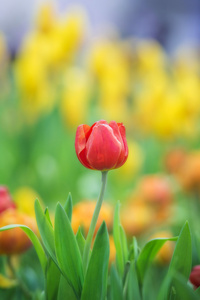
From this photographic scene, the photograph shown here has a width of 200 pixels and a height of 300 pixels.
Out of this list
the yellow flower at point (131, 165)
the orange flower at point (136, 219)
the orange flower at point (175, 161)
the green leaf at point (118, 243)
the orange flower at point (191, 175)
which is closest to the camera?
the green leaf at point (118, 243)

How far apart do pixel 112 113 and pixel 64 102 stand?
209 mm

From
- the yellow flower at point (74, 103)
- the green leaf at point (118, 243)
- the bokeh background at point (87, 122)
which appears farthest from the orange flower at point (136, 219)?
the yellow flower at point (74, 103)

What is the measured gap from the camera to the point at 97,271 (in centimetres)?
42

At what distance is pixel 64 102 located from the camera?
5.24ft

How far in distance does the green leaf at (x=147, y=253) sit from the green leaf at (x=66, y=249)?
61 millimetres

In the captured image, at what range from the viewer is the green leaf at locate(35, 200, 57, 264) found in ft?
1.43

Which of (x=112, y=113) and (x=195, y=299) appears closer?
(x=195, y=299)

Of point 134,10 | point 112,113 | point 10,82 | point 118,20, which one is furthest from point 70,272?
point 118,20

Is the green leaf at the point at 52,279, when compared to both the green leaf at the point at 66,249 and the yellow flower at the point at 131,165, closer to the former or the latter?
the green leaf at the point at 66,249

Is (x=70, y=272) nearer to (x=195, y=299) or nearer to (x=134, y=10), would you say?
(x=195, y=299)

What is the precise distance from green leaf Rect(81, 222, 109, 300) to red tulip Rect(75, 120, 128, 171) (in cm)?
6

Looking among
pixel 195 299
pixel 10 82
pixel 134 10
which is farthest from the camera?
pixel 134 10

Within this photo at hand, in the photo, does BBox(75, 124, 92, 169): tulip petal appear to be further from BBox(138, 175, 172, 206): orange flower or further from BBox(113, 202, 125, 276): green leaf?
BBox(138, 175, 172, 206): orange flower

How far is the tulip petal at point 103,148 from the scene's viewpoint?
0.44 meters
